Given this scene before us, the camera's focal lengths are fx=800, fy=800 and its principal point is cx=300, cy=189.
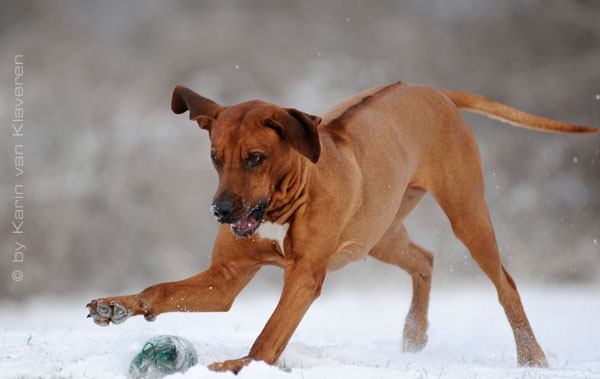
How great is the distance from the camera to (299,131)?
4.37 metres

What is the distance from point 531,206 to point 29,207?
7.86 metres

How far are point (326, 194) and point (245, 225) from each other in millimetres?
647

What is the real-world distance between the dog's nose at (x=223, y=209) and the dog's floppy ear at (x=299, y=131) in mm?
517

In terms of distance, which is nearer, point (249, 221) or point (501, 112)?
point (249, 221)

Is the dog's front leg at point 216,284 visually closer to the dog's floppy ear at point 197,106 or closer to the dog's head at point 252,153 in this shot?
the dog's head at point 252,153

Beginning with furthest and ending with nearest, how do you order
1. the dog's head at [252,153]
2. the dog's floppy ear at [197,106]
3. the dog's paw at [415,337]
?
1. the dog's paw at [415,337]
2. the dog's floppy ear at [197,106]
3. the dog's head at [252,153]

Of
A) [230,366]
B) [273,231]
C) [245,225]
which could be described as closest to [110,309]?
[230,366]

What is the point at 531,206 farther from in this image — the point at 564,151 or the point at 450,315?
the point at 450,315

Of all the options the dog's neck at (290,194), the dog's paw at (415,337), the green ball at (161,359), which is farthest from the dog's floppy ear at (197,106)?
the dog's paw at (415,337)

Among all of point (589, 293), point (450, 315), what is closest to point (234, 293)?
point (450, 315)

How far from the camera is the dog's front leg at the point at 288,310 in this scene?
4.22 m

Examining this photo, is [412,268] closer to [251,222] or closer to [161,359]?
[251,222]

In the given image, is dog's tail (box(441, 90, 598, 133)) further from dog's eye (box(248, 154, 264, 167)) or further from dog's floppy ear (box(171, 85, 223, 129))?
dog's eye (box(248, 154, 264, 167))

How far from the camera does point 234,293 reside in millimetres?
4984
